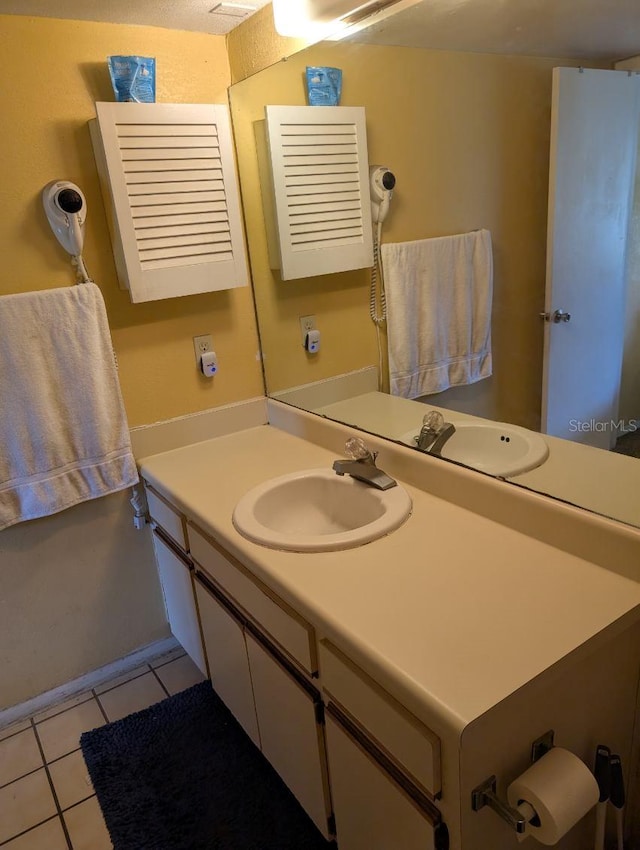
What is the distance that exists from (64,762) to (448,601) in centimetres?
139

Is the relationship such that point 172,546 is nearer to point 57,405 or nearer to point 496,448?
point 57,405

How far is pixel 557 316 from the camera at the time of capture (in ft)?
4.21

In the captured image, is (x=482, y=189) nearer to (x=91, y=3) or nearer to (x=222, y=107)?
(x=222, y=107)

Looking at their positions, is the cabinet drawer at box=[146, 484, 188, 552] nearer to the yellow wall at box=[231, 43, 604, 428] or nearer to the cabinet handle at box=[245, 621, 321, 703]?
the cabinet handle at box=[245, 621, 321, 703]

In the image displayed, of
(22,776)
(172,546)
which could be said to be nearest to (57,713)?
(22,776)

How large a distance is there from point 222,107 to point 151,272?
546 millimetres

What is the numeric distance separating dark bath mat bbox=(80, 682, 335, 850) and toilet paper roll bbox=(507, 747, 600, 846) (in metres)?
0.76

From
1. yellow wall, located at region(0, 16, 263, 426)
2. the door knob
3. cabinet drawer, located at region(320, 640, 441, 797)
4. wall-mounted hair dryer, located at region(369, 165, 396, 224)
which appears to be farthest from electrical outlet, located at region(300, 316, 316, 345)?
cabinet drawer, located at region(320, 640, 441, 797)

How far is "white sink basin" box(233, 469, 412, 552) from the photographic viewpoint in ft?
4.35

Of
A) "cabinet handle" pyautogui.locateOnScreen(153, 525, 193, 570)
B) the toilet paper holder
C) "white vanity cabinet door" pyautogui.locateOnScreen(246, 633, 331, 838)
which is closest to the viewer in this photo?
the toilet paper holder

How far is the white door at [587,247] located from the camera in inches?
41.1

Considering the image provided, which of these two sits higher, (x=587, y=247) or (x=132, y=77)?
(x=132, y=77)

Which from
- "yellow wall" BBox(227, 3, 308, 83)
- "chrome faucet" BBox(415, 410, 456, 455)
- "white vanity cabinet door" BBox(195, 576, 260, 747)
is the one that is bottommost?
"white vanity cabinet door" BBox(195, 576, 260, 747)

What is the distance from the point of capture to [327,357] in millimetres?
1981
